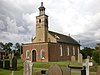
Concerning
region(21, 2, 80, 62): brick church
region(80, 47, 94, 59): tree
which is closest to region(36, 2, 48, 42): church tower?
region(21, 2, 80, 62): brick church

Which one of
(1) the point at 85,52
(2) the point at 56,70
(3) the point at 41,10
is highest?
(3) the point at 41,10

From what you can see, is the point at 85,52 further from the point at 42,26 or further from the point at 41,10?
the point at 41,10

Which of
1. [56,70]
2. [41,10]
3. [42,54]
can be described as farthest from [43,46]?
[56,70]

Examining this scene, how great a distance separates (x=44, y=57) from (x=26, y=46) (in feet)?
20.9

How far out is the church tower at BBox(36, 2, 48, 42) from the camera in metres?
50.6

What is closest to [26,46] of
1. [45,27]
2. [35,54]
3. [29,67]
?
[35,54]

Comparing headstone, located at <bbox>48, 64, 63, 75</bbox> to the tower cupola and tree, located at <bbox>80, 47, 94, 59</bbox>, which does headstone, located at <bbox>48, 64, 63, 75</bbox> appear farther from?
tree, located at <bbox>80, 47, 94, 59</bbox>

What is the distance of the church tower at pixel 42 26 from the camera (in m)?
50.6

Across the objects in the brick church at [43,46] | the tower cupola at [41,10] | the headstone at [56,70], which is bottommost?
the headstone at [56,70]

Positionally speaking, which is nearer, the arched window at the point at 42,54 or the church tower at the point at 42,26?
the arched window at the point at 42,54

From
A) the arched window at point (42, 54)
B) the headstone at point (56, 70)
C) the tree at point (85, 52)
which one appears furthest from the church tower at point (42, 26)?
the headstone at point (56, 70)

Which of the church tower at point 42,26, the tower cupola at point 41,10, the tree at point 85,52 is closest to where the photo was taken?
the church tower at point 42,26

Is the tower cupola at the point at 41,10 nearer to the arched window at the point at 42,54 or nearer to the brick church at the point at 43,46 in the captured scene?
the brick church at the point at 43,46

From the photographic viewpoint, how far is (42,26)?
5069 cm
